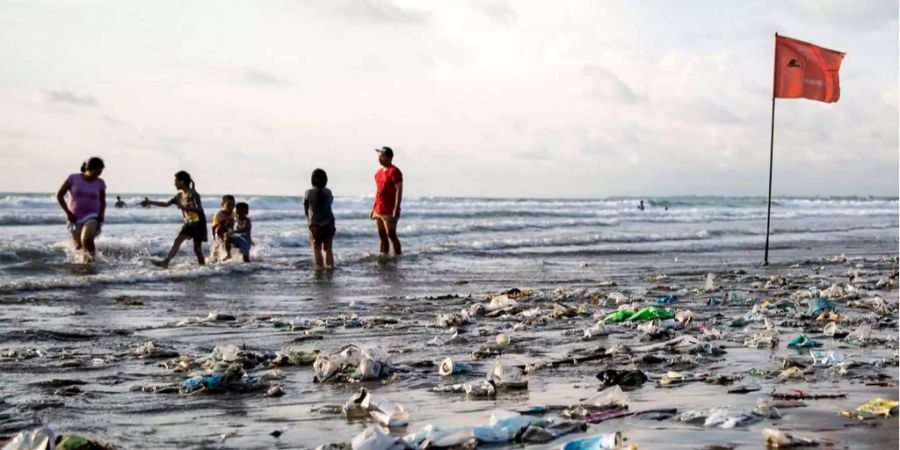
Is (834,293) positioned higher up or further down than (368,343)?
higher up

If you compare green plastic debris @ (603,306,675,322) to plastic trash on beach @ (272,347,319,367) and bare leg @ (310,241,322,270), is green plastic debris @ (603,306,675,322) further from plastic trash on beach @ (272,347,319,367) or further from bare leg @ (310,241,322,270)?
bare leg @ (310,241,322,270)

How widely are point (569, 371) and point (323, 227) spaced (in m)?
9.58

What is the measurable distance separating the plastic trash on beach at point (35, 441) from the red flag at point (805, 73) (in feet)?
41.4

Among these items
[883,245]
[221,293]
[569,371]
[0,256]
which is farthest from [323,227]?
[883,245]

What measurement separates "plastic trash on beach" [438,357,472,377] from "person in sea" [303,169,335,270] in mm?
9161

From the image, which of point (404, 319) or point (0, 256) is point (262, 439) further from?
point (0, 256)

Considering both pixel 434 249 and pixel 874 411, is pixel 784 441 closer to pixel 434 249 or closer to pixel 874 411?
pixel 874 411

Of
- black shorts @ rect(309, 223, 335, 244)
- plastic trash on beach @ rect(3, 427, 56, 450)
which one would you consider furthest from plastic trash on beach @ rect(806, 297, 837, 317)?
black shorts @ rect(309, 223, 335, 244)

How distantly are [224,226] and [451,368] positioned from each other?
10.5 metres

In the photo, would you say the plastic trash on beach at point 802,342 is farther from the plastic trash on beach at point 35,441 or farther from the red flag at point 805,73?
the red flag at point 805,73

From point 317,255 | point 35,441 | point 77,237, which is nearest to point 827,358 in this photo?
point 35,441

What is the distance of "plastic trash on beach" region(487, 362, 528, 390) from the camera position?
493 centimetres

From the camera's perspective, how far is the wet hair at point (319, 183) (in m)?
14.7

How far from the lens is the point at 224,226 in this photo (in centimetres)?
1529
